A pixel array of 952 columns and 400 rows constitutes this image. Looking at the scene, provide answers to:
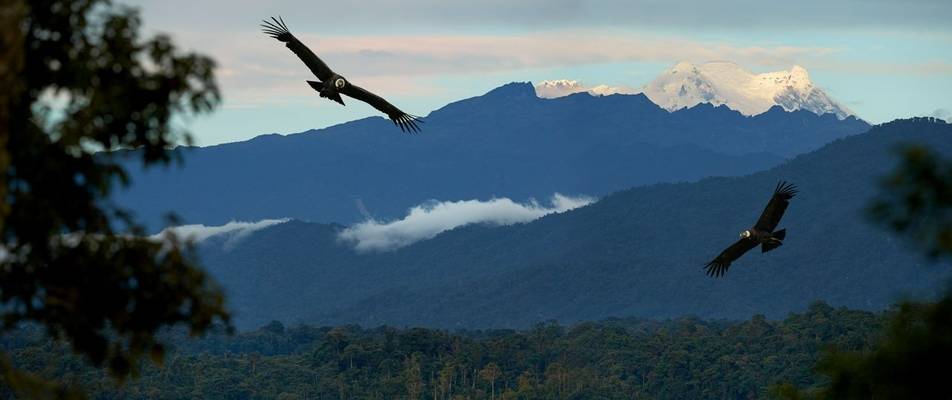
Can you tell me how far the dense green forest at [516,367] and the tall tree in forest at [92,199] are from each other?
3881 inches

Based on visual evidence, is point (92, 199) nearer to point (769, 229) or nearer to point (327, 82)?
point (327, 82)

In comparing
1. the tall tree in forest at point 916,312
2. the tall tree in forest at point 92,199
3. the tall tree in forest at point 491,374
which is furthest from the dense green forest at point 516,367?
the tall tree in forest at point 92,199

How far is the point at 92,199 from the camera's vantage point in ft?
43.1

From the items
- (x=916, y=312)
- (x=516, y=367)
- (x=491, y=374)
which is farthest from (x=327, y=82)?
(x=516, y=367)

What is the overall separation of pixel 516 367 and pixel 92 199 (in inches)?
4769

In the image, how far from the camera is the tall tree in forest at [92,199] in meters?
12.7

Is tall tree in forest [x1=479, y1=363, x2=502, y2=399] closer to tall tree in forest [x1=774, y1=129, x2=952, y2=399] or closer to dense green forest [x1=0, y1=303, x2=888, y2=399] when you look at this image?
dense green forest [x1=0, y1=303, x2=888, y2=399]

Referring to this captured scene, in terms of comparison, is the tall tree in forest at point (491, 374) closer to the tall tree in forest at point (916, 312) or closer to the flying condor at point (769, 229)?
the flying condor at point (769, 229)

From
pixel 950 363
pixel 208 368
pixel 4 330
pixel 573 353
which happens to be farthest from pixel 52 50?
pixel 573 353

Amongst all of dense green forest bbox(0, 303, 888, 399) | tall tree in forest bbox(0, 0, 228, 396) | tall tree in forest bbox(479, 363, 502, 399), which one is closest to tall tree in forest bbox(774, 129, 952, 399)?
tall tree in forest bbox(0, 0, 228, 396)

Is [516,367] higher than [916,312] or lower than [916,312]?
lower

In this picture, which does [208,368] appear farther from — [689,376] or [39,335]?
[689,376]

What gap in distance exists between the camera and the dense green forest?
120m

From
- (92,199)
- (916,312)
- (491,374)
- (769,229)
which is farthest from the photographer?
(491,374)
